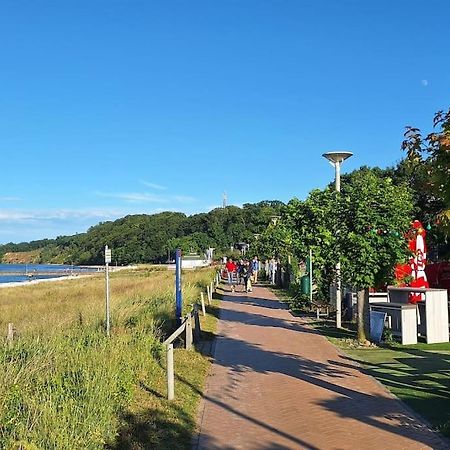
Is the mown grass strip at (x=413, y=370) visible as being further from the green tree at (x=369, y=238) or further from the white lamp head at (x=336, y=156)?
the white lamp head at (x=336, y=156)

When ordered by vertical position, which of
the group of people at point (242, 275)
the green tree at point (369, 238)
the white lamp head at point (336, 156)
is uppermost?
the white lamp head at point (336, 156)

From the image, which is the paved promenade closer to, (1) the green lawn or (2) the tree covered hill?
(1) the green lawn

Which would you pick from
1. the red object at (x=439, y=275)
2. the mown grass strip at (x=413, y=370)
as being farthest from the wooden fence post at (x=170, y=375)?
the red object at (x=439, y=275)

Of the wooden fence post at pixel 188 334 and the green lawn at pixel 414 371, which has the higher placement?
the wooden fence post at pixel 188 334

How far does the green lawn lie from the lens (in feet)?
27.1

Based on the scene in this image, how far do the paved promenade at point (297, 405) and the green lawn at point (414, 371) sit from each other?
25cm

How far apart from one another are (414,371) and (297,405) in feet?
10.8

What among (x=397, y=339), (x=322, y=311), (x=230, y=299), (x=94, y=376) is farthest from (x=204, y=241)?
(x=94, y=376)

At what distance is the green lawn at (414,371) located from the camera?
27.1ft

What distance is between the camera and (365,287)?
46.1ft

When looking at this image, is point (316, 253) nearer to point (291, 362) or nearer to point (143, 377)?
point (291, 362)

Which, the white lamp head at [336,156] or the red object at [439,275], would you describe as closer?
the white lamp head at [336,156]

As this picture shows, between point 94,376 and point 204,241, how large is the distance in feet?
309

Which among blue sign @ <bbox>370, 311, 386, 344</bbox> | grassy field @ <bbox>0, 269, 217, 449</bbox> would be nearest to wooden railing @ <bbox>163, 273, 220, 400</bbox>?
grassy field @ <bbox>0, 269, 217, 449</bbox>
